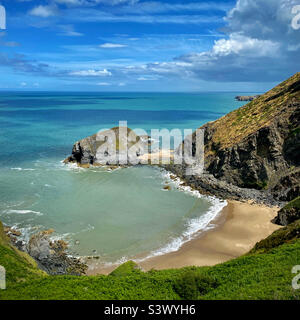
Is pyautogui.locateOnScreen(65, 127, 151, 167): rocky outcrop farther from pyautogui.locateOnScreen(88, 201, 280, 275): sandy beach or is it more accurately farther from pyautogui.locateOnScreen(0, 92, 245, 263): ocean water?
pyautogui.locateOnScreen(88, 201, 280, 275): sandy beach

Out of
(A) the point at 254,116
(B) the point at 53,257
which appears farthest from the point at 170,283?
(A) the point at 254,116

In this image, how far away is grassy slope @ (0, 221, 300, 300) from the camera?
15688mm

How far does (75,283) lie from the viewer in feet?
60.5

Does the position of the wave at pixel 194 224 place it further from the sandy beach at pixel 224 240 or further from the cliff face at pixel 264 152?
the cliff face at pixel 264 152

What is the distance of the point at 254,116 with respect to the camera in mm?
57094

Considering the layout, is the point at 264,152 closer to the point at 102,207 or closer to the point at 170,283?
the point at 102,207

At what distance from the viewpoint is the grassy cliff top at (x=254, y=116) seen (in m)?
51.3

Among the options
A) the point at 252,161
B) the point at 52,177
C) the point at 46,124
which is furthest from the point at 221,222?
the point at 46,124

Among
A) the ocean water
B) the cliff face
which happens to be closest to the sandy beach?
the ocean water

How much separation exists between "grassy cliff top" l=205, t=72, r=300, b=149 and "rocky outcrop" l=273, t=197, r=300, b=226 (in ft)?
65.2

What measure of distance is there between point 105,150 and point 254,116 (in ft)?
108

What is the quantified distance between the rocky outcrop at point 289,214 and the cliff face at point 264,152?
22.7 ft

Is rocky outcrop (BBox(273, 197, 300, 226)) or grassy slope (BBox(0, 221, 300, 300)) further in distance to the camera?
rocky outcrop (BBox(273, 197, 300, 226))
